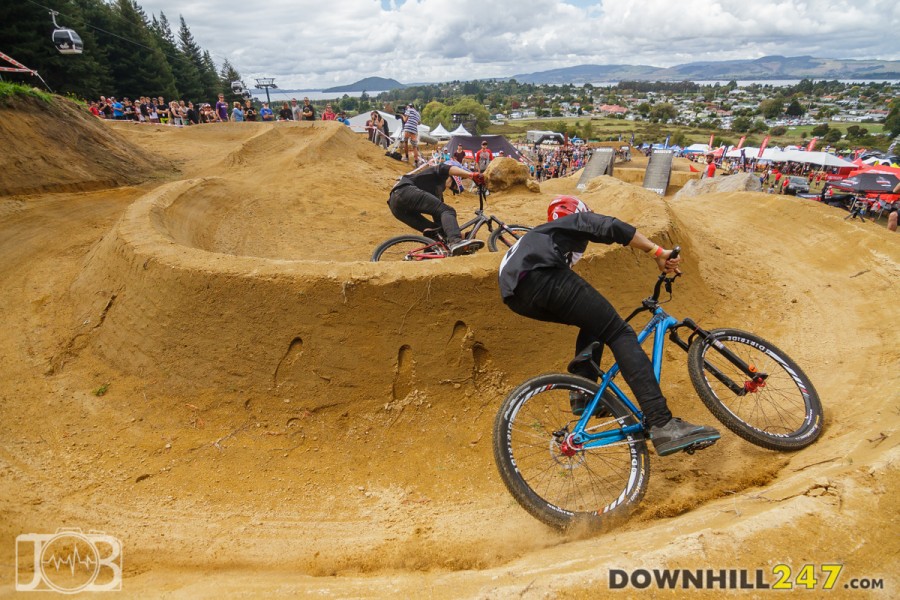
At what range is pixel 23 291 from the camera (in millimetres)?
7117

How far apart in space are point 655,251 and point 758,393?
6.87ft

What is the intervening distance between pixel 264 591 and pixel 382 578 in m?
0.79

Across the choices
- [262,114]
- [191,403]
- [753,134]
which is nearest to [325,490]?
[191,403]

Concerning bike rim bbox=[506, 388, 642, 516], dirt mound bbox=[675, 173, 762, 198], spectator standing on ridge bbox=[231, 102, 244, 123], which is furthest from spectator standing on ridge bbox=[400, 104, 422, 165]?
bike rim bbox=[506, 388, 642, 516]

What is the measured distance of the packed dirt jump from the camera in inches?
Result: 113

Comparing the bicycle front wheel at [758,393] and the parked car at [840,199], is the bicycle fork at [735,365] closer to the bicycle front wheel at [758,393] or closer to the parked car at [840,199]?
the bicycle front wheel at [758,393]

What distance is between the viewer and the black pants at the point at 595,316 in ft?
11.3

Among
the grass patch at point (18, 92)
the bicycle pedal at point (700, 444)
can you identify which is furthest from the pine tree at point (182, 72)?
the bicycle pedal at point (700, 444)

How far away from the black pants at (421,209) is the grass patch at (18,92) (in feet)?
35.4

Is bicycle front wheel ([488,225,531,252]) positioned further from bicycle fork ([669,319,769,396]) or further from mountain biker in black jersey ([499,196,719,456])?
mountain biker in black jersey ([499,196,719,456])

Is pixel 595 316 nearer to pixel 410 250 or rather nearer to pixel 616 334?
pixel 616 334

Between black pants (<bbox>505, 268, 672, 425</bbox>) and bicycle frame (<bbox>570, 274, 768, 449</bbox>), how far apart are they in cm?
15

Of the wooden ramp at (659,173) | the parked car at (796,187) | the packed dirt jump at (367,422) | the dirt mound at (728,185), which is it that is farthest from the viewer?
the wooden ramp at (659,173)

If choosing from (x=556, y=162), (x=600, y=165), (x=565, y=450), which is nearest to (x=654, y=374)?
(x=565, y=450)
